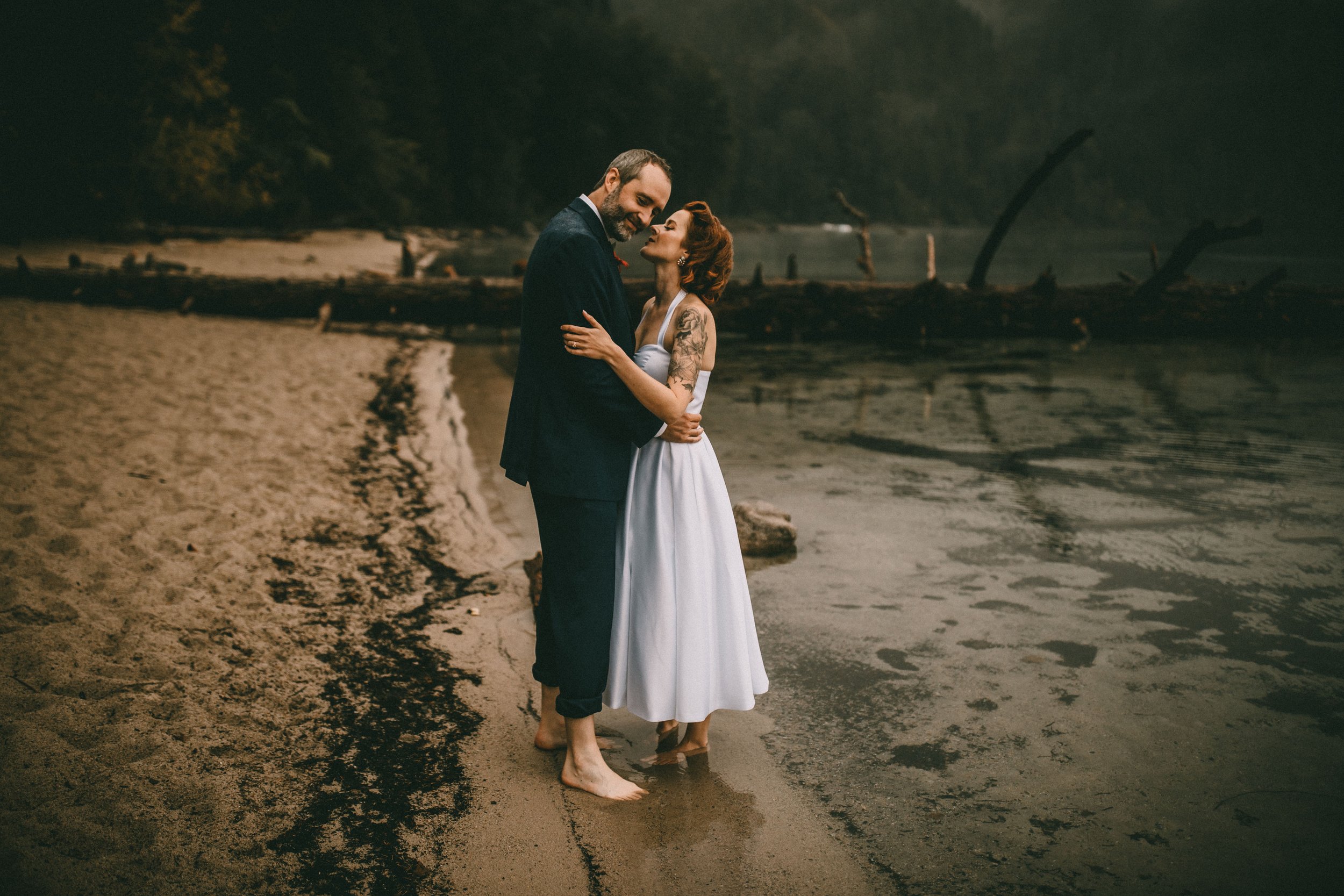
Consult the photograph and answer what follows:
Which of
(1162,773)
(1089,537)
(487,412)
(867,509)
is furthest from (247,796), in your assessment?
(487,412)

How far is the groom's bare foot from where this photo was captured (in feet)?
10.9

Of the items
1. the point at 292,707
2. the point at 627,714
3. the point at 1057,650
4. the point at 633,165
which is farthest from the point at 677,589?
the point at 1057,650

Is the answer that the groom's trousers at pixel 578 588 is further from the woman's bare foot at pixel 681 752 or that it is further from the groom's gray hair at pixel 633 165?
the groom's gray hair at pixel 633 165

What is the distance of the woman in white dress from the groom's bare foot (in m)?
0.26

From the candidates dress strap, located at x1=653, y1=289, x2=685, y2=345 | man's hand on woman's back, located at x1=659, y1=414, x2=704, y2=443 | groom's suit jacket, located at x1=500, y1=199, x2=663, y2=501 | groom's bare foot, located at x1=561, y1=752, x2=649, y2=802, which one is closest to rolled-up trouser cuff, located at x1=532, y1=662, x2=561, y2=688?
groom's bare foot, located at x1=561, y1=752, x2=649, y2=802

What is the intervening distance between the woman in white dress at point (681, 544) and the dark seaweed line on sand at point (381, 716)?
0.84m

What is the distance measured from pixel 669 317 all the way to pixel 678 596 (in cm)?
102

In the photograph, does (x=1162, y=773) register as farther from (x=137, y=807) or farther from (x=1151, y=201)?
(x=1151, y=201)

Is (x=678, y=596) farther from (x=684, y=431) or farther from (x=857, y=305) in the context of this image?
(x=857, y=305)

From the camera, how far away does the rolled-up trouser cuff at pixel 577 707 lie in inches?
128

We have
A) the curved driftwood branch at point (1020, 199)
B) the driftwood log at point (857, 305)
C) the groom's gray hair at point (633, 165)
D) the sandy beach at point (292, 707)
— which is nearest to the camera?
the sandy beach at point (292, 707)

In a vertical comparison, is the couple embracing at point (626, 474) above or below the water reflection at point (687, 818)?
above

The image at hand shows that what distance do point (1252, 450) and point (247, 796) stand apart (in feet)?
32.5

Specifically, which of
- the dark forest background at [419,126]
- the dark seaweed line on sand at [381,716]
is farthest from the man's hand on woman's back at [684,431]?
the dark forest background at [419,126]
